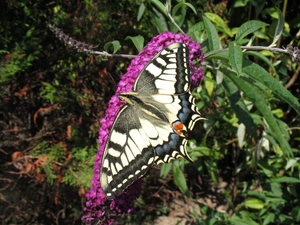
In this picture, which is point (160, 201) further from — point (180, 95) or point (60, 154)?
point (180, 95)

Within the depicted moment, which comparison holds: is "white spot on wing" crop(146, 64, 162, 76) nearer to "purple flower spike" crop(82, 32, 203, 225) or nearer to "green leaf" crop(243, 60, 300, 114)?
"purple flower spike" crop(82, 32, 203, 225)

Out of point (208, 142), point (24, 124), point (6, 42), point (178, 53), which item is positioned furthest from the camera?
point (208, 142)

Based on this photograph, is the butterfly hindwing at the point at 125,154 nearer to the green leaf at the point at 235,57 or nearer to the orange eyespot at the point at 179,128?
the orange eyespot at the point at 179,128

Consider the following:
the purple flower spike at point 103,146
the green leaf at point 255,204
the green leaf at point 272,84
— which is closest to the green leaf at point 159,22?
the purple flower spike at point 103,146

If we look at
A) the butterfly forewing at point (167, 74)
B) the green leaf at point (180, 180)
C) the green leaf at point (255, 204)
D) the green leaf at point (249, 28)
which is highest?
the green leaf at point (249, 28)

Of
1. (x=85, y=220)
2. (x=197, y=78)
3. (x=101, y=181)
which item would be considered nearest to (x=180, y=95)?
(x=197, y=78)

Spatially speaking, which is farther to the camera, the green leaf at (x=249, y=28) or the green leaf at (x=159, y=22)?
the green leaf at (x=159, y=22)
